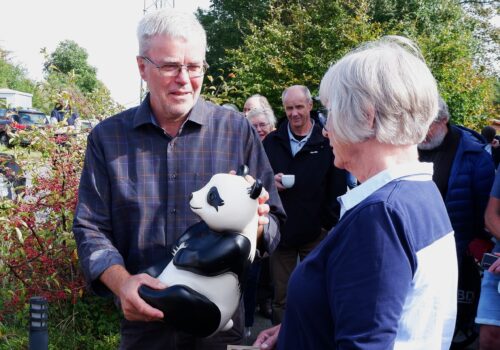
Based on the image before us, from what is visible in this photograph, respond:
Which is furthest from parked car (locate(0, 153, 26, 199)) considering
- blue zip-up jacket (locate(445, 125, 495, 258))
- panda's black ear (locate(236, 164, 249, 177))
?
blue zip-up jacket (locate(445, 125, 495, 258))

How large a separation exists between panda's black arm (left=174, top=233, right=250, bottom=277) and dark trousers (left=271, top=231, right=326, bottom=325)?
3049mm

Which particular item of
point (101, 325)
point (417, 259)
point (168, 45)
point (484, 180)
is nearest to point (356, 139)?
point (417, 259)

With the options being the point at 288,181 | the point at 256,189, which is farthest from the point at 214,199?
the point at 288,181

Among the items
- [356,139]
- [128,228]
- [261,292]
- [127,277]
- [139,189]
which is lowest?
[261,292]

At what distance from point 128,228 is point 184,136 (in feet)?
1.36

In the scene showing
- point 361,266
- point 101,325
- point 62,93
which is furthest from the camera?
point 62,93

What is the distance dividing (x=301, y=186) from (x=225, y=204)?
297cm

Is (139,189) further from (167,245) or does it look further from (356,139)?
(356,139)

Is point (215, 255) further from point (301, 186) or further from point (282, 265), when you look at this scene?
point (282, 265)

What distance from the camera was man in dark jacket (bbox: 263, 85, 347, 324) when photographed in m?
4.88

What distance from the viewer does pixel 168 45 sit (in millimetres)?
2082

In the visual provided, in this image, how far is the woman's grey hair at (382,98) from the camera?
1.44m

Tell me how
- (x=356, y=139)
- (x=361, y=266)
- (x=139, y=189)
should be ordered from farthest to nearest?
(x=139, y=189)
(x=356, y=139)
(x=361, y=266)

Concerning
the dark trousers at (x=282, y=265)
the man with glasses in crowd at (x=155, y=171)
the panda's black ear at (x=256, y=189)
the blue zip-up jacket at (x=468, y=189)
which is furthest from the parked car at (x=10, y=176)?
the blue zip-up jacket at (x=468, y=189)
